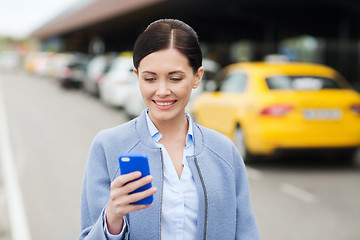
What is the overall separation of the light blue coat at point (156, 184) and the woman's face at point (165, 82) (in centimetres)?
8

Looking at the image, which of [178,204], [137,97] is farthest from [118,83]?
[178,204]

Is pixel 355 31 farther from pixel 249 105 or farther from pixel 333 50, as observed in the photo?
pixel 249 105

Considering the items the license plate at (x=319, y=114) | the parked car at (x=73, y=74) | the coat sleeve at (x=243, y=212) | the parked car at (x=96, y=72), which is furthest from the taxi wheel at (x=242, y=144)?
the parked car at (x=73, y=74)

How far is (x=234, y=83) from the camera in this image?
376 inches

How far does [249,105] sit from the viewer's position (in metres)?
8.54

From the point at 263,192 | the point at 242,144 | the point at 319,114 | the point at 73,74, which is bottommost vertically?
the point at 263,192

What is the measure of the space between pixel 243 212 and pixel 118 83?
15.9 meters

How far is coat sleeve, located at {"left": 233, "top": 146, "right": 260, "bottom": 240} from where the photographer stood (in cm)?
196

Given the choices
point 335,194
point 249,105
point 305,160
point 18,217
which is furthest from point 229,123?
point 18,217

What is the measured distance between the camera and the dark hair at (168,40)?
1821 millimetres

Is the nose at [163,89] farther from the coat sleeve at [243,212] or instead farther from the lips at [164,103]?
the coat sleeve at [243,212]

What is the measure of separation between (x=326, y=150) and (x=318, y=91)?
893mm

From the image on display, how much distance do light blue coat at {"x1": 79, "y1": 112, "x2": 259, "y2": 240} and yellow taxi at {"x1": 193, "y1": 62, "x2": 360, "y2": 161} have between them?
6360mm

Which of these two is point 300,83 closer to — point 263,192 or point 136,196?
point 263,192
